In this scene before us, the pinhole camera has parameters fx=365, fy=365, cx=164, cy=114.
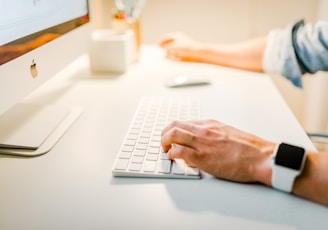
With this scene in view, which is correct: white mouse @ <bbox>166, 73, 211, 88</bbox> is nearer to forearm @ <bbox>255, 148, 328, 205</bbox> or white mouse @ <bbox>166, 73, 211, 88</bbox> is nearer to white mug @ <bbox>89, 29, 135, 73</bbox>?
white mug @ <bbox>89, 29, 135, 73</bbox>

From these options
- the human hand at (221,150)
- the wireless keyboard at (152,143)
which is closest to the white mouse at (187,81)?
the wireless keyboard at (152,143)

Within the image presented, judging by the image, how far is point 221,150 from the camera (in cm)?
52

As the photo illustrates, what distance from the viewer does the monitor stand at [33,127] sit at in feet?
1.89

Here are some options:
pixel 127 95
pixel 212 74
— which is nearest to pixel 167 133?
pixel 127 95

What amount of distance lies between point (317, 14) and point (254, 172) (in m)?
1.19

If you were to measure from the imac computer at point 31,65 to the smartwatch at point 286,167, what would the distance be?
345 millimetres

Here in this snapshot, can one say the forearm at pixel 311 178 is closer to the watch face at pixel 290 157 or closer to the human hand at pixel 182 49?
the watch face at pixel 290 157

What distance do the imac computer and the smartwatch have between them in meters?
0.34

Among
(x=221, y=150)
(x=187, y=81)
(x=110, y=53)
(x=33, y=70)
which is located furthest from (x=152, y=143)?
(x=110, y=53)

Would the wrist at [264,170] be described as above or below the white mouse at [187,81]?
below

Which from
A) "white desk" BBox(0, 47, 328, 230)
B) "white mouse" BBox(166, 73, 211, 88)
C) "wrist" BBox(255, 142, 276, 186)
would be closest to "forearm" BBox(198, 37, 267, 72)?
"white mouse" BBox(166, 73, 211, 88)

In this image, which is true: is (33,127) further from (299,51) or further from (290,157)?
(299,51)

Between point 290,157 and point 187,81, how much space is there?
467 millimetres

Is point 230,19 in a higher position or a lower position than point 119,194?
higher
